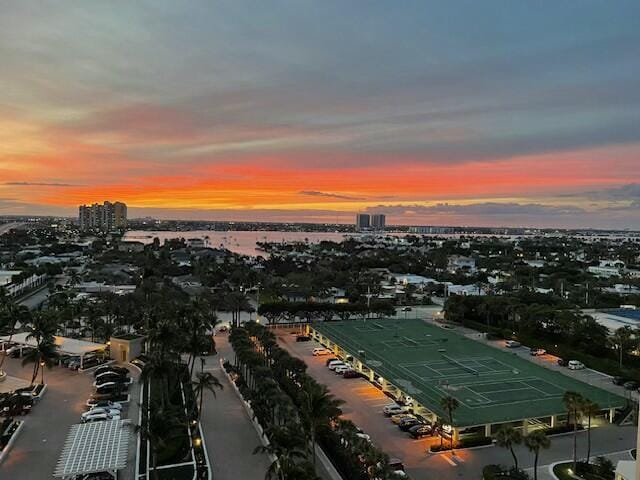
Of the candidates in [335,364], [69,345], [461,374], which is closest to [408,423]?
[461,374]

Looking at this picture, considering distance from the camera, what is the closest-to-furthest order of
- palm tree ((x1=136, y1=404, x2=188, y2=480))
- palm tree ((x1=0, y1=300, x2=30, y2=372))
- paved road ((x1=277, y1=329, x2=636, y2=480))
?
palm tree ((x1=136, y1=404, x2=188, y2=480))
paved road ((x1=277, y1=329, x2=636, y2=480))
palm tree ((x1=0, y1=300, x2=30, y2=372))

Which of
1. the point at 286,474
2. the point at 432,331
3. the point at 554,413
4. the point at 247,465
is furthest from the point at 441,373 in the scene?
the point at 286,474

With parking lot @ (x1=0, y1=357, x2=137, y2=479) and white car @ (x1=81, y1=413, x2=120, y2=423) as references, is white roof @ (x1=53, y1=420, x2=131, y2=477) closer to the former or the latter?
parking lot @ (x1=0, y1=357, x2=137, y2=479)

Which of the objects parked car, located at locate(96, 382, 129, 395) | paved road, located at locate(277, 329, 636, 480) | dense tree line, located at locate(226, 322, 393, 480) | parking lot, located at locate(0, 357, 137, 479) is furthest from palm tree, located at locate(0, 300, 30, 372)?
paved road, located at locate(277, 329, 636, 480)

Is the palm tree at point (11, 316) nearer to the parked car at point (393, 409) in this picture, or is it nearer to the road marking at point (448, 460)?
the parked car at point (393, 409)

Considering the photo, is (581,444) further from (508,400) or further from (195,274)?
(195,274)

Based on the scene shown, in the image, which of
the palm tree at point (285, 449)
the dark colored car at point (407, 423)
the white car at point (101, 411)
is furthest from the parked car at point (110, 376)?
the dark colored car at point (407, 423)

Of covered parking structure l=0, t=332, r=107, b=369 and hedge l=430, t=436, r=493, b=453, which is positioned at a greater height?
covered parking structure l=0, t=332, r=107, b=369

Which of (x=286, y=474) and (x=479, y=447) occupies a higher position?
(x=286, y=474)

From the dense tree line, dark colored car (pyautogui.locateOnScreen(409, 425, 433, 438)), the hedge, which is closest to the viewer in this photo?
the dense tree line
